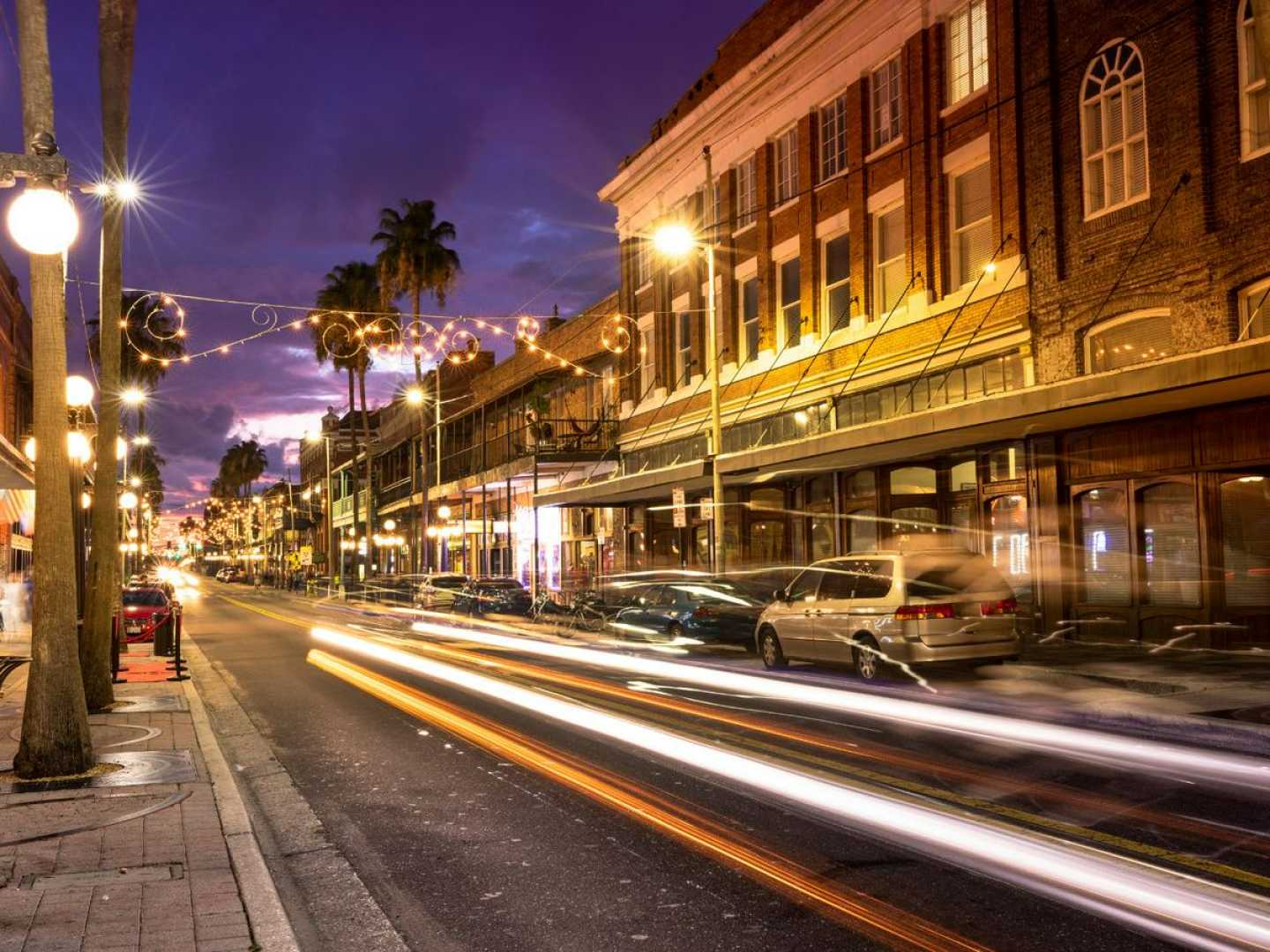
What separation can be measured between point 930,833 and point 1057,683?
8.12 m

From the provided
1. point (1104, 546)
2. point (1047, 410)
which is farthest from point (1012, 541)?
point (1047, 410)

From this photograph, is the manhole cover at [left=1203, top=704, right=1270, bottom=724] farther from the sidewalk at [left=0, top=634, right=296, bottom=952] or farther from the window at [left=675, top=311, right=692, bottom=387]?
the window at [left=675, top=311, right=692, bottom=387]

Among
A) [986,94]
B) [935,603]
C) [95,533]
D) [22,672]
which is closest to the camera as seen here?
[95,533]

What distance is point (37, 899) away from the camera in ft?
19.9

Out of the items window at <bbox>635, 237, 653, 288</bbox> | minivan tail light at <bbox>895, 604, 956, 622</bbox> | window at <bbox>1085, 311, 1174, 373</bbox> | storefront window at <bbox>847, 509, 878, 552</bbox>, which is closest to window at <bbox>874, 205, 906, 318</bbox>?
storefront window at <bbox>847, 509, 878, 552</bbox>

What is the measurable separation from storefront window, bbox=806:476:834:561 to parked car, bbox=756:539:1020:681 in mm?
10658

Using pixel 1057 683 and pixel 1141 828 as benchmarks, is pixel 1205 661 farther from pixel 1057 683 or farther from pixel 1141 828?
pixel 1141 828

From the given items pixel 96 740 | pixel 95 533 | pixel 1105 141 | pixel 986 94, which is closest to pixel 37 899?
pixel 96 740

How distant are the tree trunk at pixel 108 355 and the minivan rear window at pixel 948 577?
9780 mm

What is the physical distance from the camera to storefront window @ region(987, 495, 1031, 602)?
68.5ft

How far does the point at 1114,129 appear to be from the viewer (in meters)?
19.5

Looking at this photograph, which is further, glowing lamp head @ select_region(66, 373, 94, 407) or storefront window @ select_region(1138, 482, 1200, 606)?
glowing lamp head @ select_region(66, 373, 94, 407)

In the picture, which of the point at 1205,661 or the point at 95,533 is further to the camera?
the point at 1205,661

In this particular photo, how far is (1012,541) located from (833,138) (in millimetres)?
11110
